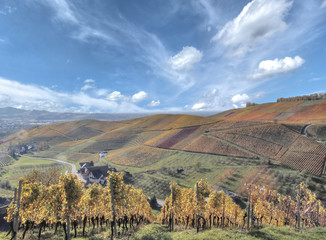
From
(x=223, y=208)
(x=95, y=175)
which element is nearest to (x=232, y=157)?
(x=223, y=208)

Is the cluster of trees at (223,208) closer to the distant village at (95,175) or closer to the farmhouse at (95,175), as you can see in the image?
the distant village at (95,175)

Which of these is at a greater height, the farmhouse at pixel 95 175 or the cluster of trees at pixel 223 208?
the cluster of trees at pixel 223 208

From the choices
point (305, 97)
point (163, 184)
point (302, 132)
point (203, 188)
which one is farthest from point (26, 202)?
point (305, 97)

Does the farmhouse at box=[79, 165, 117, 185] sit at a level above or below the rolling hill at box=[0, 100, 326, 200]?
below

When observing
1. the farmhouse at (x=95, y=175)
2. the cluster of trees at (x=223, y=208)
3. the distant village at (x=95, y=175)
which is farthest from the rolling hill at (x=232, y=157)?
the cluster of trees at (x=223, y=208)

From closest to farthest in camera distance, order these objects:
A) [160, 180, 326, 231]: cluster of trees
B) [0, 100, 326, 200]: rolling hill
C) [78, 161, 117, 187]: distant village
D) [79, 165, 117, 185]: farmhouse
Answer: [160, 180, 326, 231]: cluster of trees, [0, 100, 326, 200]: rolling hill, [78, 161, 117, 187]: distant village, [79, 165, 117, 185]: farmhouse

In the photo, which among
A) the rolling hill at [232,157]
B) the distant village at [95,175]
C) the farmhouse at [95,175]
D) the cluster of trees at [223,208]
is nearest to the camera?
the cluster of trees at [223,208]

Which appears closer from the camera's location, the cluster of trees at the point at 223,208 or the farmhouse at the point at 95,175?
the cluster of trees at the point at 223,208

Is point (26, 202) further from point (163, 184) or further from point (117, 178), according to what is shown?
point (163, 184)

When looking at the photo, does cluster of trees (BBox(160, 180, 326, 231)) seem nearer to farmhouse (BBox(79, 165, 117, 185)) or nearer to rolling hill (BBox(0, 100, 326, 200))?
rolling hill (BBox(0, 100, 326, 200))

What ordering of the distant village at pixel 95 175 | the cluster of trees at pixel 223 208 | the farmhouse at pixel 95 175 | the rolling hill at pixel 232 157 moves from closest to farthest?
1. the cluster of trees at pixel 223 208
2. the rolling hill at pixel 232 157
3. the distant village at pixel 95 175
4. the farmhouse at pixel 95 175

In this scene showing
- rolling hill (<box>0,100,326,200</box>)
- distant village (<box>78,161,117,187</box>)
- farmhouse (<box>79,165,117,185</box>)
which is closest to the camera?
rolling hill (<box>0,100,326,200</box>)

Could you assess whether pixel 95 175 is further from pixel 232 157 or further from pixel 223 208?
pixel 223 208

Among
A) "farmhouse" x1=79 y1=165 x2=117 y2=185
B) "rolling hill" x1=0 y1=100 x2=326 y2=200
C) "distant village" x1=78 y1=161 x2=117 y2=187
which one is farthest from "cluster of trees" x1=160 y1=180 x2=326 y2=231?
"farmhouse" x1=79 y1=165 x2=117 y2=185
